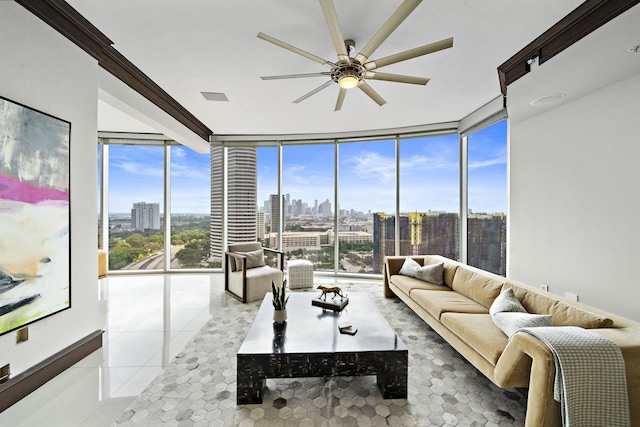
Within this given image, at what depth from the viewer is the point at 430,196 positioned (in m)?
5.42

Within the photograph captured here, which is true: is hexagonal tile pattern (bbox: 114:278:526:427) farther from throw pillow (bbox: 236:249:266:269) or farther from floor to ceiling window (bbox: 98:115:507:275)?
floor to ceiling window (bbox: 98:115:507:275)

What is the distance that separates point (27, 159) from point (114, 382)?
1.83 meters

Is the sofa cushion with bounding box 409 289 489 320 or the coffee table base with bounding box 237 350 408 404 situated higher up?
the sofa cushion with bounding box 409 289 489 320

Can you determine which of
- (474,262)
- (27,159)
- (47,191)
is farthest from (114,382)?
(474,262)

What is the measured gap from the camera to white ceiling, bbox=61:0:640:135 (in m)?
2.18

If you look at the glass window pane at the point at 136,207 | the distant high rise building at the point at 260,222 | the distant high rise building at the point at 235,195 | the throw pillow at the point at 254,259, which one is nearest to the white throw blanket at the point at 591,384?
the throw pillow at the point at 254,259

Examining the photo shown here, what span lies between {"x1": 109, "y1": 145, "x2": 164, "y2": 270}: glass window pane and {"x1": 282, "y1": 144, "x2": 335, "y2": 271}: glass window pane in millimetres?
2718

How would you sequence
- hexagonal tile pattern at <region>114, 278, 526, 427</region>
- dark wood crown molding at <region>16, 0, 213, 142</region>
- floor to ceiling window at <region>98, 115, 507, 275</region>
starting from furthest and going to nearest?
floor to ceiling window at <region>98, 115, 507, 275</region> → dark wood crown molding at <region>16, 0, 213, 142</region> → hexagonal tile pattern at <region>114, 278, 526, 427</region>

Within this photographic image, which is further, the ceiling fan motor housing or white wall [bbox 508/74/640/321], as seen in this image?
white wall [bbox 508/74/640/321]

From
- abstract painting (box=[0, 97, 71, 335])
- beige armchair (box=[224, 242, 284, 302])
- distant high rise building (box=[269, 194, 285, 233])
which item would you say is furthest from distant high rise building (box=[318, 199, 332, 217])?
abstract painting (box=[0, 97, 71, 335])

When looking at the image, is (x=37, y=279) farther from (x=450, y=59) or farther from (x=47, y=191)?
(x=450, y=59)

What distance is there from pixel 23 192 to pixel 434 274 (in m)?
4.26

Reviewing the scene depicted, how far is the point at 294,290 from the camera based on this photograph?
478cm

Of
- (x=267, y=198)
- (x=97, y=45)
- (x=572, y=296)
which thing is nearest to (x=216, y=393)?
(x=97, y=45)
